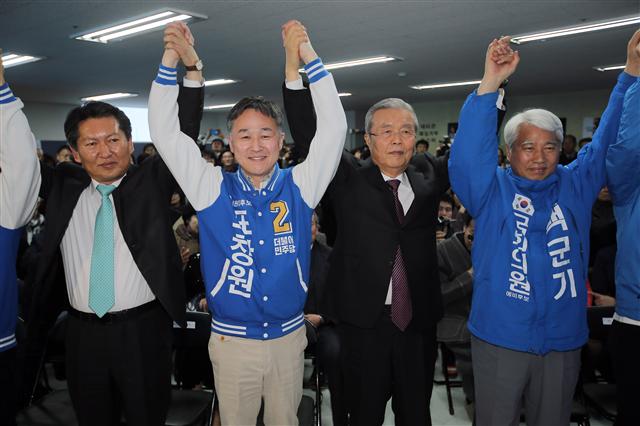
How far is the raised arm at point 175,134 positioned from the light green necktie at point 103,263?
41 cm

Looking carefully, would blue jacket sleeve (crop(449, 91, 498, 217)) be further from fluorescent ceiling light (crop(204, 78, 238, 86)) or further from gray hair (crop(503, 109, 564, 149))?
fluorescent ceiling light (crop(204, 78, 238, 86))

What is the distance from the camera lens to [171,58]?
161 cm

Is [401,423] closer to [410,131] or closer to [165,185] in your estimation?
[410,131]

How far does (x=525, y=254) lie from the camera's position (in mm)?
1751

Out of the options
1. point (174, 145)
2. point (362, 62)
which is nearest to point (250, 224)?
point (174, 145)

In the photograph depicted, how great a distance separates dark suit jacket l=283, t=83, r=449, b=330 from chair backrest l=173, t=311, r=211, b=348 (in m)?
0.96

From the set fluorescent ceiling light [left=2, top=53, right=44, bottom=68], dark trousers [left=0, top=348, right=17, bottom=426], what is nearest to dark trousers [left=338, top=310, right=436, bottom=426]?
dark trousers [left=0, top=348, right=17, bottom=426]

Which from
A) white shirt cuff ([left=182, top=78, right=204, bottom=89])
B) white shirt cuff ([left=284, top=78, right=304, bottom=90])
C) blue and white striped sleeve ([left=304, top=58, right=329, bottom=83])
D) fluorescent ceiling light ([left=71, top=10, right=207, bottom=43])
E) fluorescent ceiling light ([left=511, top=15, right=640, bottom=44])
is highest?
fluorescent ceiling light ([left=511, top=15, right=640, bottom=44])

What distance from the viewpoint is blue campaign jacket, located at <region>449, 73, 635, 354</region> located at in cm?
173

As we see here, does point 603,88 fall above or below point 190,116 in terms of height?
above

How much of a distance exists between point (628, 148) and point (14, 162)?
2.28 m

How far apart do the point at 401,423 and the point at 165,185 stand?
1386 millimetres

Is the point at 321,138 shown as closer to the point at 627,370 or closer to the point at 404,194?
the point at 404,194

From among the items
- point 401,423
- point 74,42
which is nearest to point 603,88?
point 74,42
